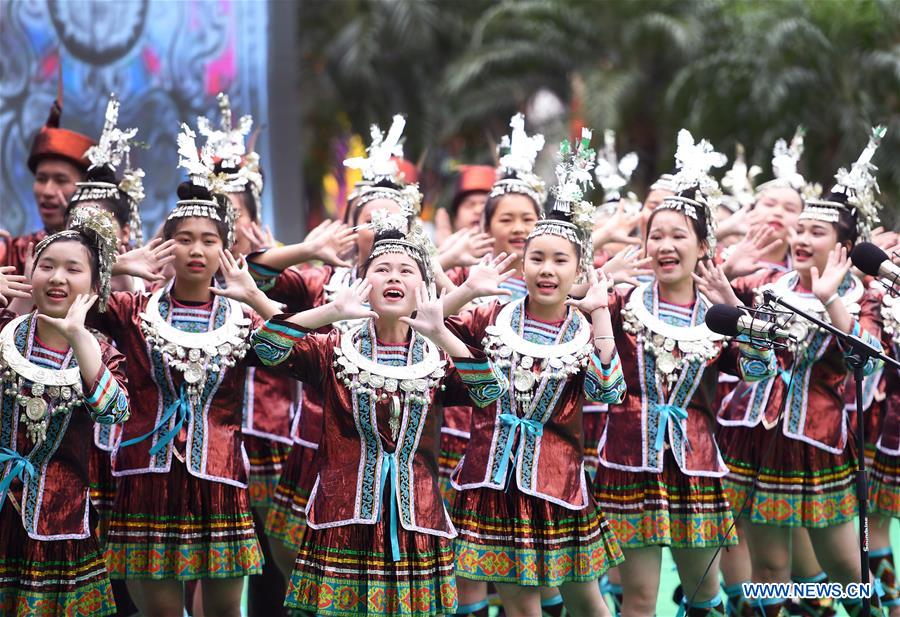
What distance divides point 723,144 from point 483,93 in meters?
3.71

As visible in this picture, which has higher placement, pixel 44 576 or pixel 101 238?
pixel 101 238

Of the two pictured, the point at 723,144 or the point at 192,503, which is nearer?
the point at 192,503

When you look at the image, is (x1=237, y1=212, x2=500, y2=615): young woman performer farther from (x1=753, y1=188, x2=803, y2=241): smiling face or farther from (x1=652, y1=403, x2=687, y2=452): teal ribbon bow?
(x1=753, y1=188, x2=803, y2=241): smiling face

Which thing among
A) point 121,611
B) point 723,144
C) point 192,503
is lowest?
point 121,611

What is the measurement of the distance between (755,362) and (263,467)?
2.12 metres

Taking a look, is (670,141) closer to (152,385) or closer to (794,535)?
(794,535)

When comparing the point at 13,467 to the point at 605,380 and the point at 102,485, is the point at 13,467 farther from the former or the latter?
the point at 605,380

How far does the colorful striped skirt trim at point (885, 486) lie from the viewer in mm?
5766

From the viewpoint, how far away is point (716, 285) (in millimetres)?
5117

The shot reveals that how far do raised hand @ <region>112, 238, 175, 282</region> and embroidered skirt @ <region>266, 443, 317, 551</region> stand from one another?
0.93 m

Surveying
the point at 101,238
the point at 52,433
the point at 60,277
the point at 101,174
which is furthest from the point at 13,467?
the point at 101,174

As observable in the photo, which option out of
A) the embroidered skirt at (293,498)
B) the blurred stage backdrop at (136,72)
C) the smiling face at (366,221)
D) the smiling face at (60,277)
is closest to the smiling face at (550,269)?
the smiling face at (366,221)

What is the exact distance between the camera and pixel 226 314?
490 cm

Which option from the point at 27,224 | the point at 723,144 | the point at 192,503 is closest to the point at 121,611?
the point at 192,503
